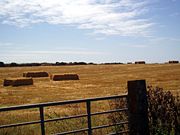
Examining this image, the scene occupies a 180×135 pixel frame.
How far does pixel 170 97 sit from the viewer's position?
7.64 metres

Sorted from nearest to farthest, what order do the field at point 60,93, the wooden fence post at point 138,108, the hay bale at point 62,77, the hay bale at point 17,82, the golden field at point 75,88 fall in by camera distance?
the wooden fence post at point 138,108 < the field at point 60,93 < the golden field at point 75,88 < the hay bale at point 17,82 < the hay bale at point 62,77

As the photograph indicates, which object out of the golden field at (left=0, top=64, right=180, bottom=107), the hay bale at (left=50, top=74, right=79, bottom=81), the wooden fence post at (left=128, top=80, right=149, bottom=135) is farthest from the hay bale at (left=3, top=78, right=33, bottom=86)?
the wooden fence post at (left=128, top=80, right=149, bottom=135)

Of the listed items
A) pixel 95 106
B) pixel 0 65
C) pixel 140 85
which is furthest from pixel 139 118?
pixel 0 65

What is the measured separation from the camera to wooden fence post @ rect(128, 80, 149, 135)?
6.32 m

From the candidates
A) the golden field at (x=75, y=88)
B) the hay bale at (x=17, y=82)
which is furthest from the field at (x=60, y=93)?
the hay bale at (x=17, y=82)

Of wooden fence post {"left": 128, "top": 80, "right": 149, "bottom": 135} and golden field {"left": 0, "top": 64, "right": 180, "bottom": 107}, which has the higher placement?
wooden fence post {"left": 128, "top": 80, "right": 149, "bottom": 135}

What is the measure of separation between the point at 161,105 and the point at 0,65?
240 ft

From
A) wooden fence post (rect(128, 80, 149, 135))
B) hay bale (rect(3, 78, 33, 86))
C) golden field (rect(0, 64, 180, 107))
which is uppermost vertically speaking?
wooden fence post (rect(128, 80, 149, 135))

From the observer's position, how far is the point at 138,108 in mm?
6309

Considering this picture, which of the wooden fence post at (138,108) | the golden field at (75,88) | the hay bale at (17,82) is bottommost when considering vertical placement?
the golden field at (75,88)

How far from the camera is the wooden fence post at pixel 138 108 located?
632 centimetres

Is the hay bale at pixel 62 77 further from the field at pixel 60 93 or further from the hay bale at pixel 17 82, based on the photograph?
the hay bale at pixel 17 82

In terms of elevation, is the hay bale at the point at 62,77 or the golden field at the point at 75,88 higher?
the hay bale at the point at 62,77

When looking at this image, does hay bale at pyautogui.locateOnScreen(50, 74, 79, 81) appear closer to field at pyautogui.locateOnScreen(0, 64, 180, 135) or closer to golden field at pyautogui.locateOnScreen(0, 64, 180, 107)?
golden field at pyautogui.locateOnScreen(0, 64, 180, 107)
